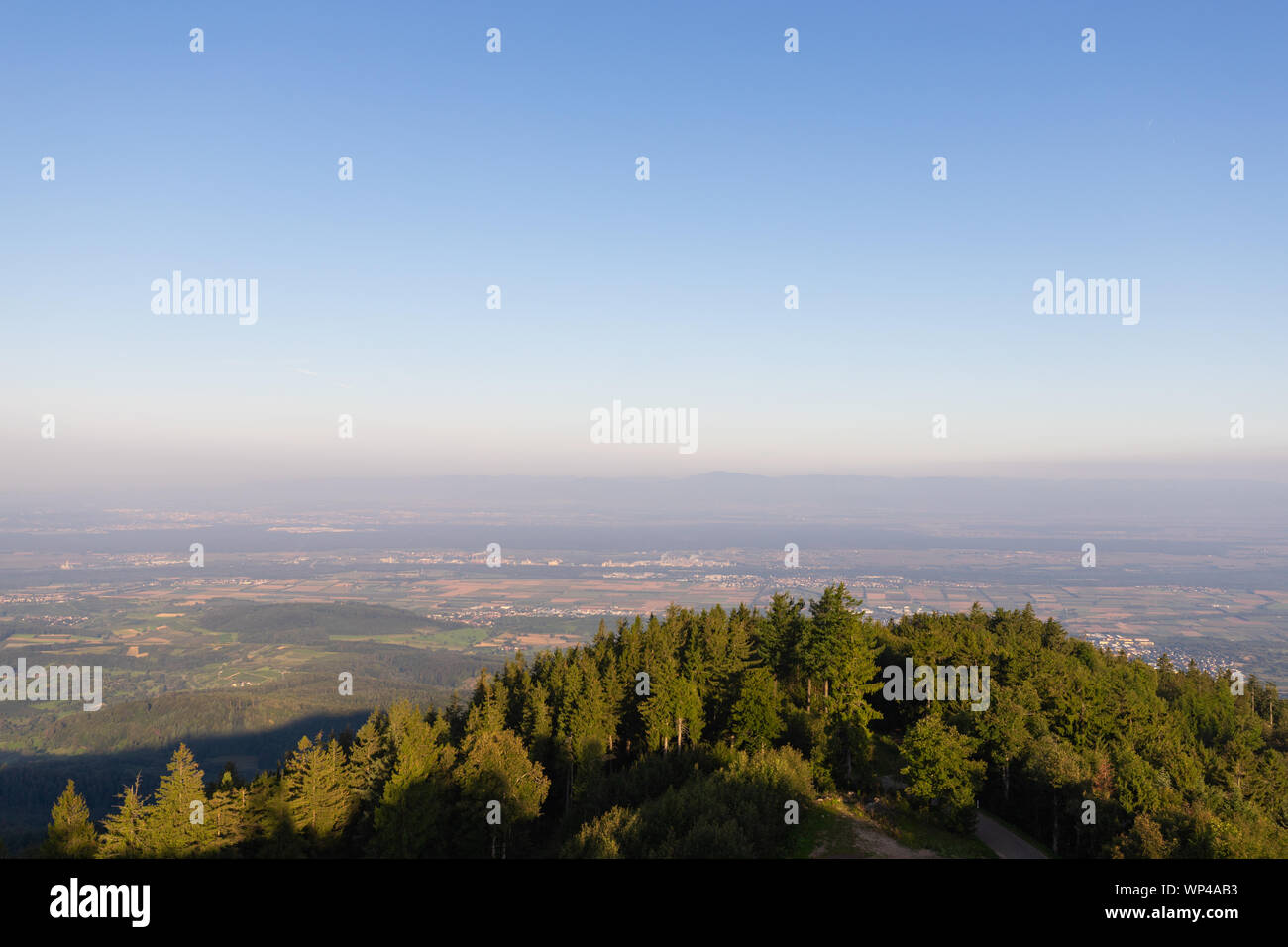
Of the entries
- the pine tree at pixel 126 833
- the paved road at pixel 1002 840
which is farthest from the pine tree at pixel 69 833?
the paved road at pixel 1002 840

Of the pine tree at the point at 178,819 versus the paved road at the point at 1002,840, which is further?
the paved road at the point at 1002,840

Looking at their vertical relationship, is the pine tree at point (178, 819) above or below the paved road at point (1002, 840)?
above

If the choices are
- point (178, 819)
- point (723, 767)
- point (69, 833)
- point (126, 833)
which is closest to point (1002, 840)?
point (723, 767)

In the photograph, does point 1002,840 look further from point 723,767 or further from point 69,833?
point 69,833

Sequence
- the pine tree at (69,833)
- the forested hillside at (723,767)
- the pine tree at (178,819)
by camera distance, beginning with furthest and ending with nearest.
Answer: the pine tree at (178,819) → the forested hillside at (723,767) → the pine tree at (69,833)

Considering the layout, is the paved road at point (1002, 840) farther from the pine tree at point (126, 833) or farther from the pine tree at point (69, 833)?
the pine tree at point (69, 833)
